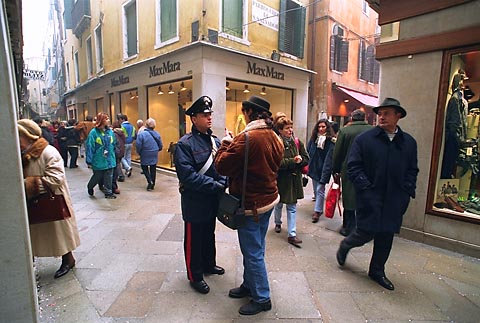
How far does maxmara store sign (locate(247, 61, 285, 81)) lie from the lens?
31.0 feet

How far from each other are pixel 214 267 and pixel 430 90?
12.7ft

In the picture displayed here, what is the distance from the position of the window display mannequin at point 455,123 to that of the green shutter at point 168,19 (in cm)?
794

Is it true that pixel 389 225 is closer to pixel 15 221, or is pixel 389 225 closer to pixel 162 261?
pixel 162 261

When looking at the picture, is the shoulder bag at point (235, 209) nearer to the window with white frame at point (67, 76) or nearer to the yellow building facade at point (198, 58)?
the yellow building facade at point (198, 58)

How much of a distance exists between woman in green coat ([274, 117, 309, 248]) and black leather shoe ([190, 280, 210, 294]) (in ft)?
5.39

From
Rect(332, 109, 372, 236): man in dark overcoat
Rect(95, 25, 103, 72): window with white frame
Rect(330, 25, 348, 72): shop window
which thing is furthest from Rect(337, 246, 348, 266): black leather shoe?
Rect(95, 25, 103, 72): window with white frame

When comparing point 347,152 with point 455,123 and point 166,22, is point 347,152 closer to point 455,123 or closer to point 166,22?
point 455,123

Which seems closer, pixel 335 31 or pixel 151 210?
pixel 151 210

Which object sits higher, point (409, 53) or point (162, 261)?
point (409, 53)

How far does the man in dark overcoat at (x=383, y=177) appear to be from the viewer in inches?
118

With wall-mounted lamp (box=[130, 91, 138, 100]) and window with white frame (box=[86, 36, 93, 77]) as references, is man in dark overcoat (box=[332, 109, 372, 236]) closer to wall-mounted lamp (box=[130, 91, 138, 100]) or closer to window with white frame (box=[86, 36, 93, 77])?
wall-mounted lamp (box=[130, 91, 138, 100])

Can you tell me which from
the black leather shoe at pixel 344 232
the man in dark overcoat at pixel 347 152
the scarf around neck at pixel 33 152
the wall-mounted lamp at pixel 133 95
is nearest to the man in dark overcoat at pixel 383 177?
the man in dark overcoat at pixel 347 152

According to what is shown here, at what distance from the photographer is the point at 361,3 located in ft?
47.7

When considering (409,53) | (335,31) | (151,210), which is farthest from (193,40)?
(335,31)
